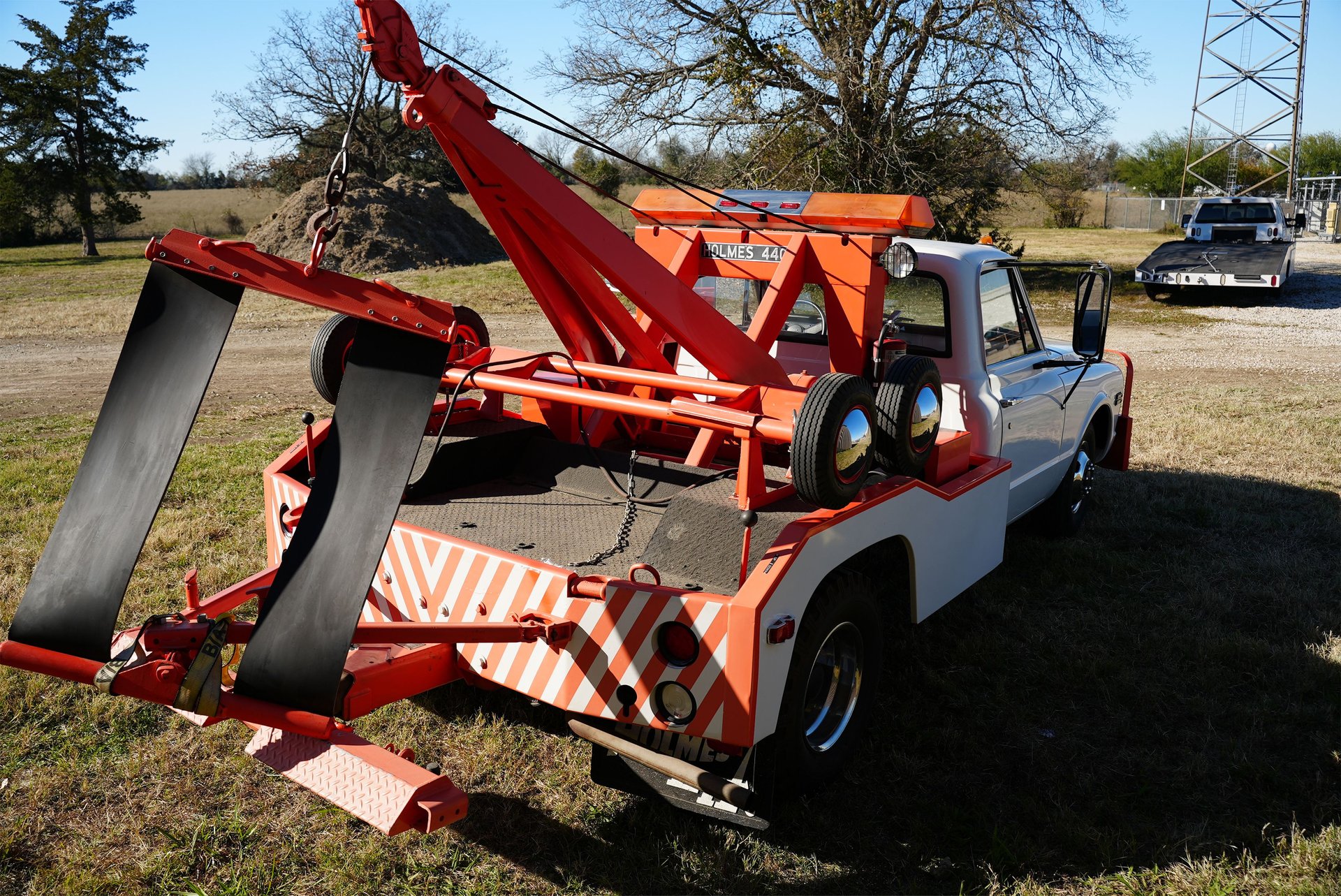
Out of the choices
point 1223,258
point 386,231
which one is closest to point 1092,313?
point 1223,258

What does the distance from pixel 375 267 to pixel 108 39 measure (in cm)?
2393

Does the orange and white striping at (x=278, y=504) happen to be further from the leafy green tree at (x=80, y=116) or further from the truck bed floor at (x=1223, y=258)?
the leafy green tree at (x=80, y=116)

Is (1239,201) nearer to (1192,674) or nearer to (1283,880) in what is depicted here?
(1192,674)

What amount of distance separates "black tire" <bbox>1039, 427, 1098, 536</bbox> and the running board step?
4.45 meters

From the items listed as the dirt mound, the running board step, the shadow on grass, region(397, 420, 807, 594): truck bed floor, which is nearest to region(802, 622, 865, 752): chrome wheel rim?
the shadow on grass

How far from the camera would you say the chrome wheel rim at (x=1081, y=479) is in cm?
616

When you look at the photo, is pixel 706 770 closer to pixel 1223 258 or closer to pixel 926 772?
pixel 926 772

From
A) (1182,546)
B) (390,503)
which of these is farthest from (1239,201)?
(390,503)

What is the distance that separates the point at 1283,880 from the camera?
3145 mm

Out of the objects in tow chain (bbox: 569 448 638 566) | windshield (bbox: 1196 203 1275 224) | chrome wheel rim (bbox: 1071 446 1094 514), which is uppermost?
windshield (bbox: 1196 203 1275 224)

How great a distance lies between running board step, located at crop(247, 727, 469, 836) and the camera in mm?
2629

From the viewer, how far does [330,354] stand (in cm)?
433

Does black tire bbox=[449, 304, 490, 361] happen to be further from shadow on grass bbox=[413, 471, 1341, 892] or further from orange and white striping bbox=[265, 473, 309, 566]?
shadow on grass bbox=[413, 471, 1341, 892]

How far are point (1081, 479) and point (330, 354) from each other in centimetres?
450
